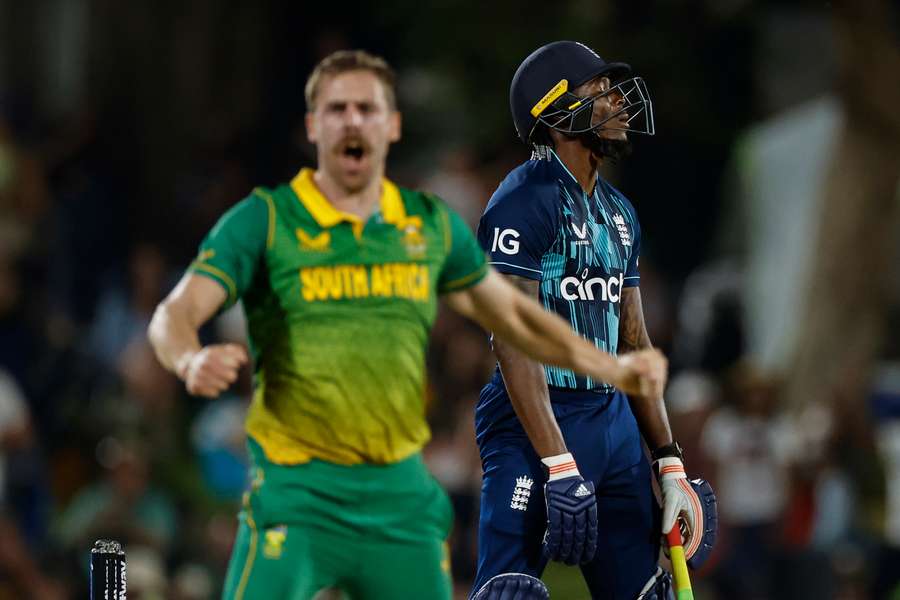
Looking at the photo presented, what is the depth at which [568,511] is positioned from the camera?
607 cm

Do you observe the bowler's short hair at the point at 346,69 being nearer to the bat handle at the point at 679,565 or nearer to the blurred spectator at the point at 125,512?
the bat handle at the point at 679,565

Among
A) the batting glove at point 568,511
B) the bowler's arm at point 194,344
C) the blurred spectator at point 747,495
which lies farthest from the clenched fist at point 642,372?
the blurred spectator at point 747,495

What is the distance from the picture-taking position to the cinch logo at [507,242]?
6.25 meters

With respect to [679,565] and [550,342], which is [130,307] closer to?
[679,565]

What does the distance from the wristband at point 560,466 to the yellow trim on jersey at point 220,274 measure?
5.15 feet

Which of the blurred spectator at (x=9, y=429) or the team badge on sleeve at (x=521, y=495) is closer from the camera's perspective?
the team badge on sleeve at (x=521, y=495)

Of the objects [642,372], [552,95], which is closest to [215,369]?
[642,372]

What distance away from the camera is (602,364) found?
555 centimetres

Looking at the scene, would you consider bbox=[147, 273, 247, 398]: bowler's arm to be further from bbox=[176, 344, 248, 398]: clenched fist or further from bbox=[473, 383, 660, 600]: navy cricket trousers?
bbox=[473, 383, 660, 600]: navy cricket trousers

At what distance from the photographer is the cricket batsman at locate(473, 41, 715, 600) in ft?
20.4

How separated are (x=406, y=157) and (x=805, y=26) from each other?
4.46m

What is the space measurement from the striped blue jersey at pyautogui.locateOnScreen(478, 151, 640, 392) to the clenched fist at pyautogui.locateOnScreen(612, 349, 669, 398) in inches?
32.8

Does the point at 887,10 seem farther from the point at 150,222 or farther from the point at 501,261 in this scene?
the point at 501,261

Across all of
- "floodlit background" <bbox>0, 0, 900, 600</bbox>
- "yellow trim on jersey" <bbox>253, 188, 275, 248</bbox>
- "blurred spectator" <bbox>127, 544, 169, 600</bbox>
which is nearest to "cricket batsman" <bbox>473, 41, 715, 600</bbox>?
"yellow trim on jersey" <bbox>253, 188, 275, 248</bbox>
